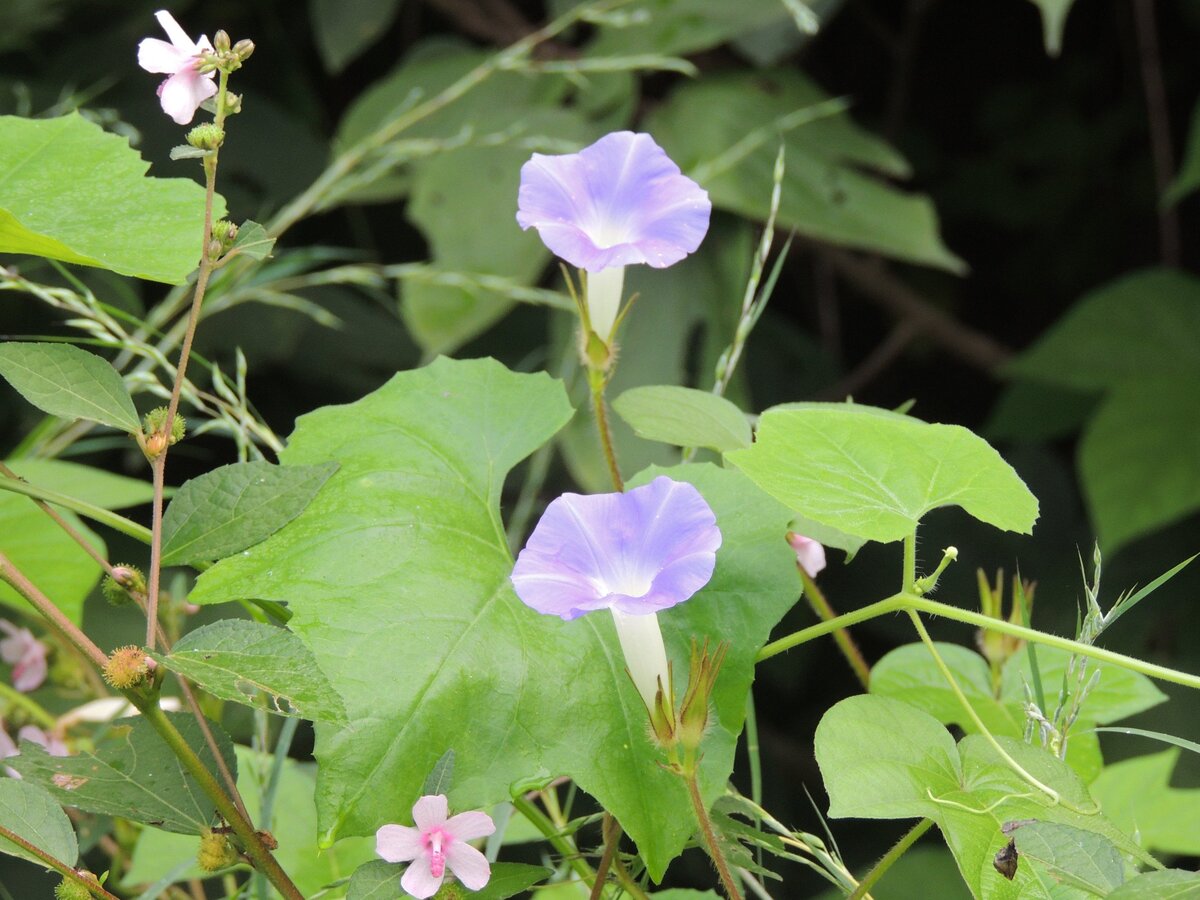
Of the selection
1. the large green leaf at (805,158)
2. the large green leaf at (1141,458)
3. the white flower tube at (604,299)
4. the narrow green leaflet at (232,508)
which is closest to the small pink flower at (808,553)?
the white flower tube at (604,299)

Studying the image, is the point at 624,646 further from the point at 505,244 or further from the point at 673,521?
the point at 505,244

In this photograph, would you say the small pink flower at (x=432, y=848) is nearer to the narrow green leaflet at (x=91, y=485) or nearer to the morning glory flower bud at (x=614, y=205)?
the morning glory flower bud at (x=614, y=205)

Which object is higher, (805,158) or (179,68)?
(179,68)

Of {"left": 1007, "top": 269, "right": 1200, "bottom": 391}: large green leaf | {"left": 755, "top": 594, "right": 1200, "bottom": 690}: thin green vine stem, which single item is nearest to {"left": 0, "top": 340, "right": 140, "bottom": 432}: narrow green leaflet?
{"left": 755, "top": 594, "right": 1200, "bottom": 690}: thin green vine stem

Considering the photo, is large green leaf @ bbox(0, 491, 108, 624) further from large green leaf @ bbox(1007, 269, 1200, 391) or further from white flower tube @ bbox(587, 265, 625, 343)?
large green leaf @ bbox(1007, 269, 1200, 391)

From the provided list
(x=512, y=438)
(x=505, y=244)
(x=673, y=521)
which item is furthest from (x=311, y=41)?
(x=673, y=521)

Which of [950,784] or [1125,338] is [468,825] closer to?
[950,784]

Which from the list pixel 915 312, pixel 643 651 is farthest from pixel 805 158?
pixel 643 651
